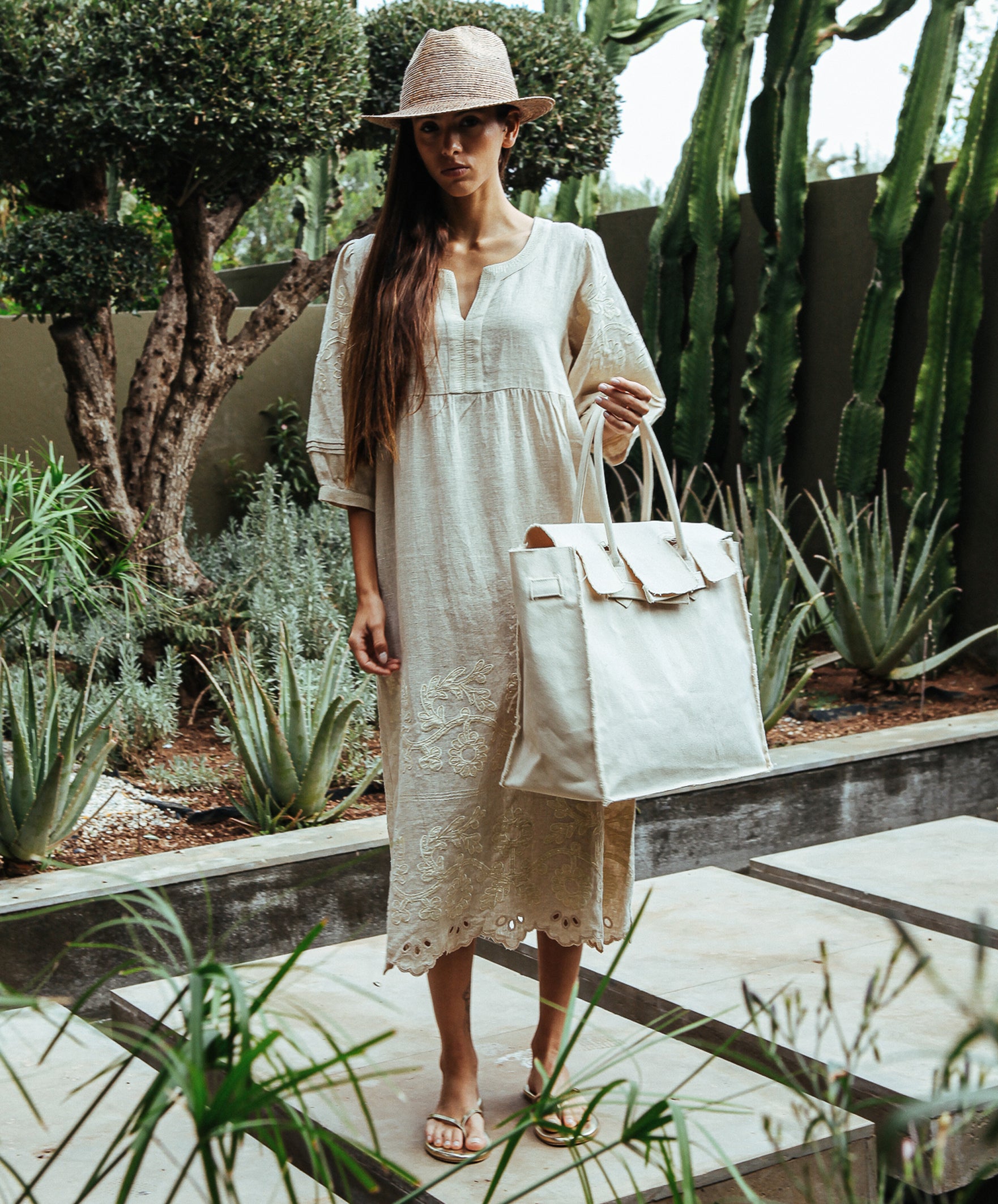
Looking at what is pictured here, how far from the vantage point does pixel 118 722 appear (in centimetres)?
418

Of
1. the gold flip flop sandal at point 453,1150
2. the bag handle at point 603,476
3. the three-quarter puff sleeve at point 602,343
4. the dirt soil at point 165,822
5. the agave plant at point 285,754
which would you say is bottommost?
the dirt soil at point 165,822

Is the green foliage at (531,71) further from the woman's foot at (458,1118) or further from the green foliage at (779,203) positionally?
the woman's foot at (458,1118)

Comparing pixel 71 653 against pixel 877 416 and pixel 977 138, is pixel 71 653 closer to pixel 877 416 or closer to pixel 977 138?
pixel 877 416

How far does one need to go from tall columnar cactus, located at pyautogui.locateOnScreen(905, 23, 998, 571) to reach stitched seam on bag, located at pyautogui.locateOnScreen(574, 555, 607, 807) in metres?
3.88

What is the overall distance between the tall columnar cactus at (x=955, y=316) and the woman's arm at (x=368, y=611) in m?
3.74

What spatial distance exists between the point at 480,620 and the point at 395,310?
1.64 feet

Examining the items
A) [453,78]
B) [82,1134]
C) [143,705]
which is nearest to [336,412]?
[453,78]

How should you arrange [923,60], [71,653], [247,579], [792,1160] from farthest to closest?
1. [923,60]
2. [247,579]
3. [71,653]
4. [792,1160]

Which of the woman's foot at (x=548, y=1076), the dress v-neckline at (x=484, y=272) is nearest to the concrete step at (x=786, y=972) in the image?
the woman's foot at (x=548, y=1076)

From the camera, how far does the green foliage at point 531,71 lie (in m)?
4.93

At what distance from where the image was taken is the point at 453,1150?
199 cm

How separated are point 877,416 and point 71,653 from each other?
3.46 metres

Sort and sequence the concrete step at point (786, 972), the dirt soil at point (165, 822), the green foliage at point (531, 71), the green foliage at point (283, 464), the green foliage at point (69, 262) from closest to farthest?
the concrete step at point (786, 972), the dirt soil at point (165, 822), the green foliage at point (69, 262), the green foliage at point (531, 71), the green foliage at point (283, 464)

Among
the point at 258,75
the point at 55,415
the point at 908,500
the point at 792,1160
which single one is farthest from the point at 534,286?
the point at 55,415
